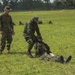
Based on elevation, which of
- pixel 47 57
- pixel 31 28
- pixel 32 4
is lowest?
pixel 32 4

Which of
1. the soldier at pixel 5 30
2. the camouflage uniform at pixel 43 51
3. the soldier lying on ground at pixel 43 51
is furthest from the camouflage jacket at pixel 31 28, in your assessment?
the soldier at pixel 5 30

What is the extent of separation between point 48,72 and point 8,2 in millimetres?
161627

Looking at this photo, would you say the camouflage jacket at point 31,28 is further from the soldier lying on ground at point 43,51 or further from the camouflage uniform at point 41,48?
the camouflage uniform at point 41,48

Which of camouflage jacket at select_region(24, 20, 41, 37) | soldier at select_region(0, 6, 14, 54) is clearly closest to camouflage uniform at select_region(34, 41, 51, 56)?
camouflage jacket at select_region(24, 20, 41, 37)

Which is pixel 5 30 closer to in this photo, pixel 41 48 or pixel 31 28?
pixel 31 28

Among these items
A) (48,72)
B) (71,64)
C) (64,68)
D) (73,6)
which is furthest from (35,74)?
(73,6)

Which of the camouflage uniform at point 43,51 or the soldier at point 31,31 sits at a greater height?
the soldier at point 31,31

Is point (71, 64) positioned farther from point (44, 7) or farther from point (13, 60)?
point (44, 7)

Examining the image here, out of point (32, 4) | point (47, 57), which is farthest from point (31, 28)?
point (32, 4)

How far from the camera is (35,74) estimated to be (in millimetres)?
10586

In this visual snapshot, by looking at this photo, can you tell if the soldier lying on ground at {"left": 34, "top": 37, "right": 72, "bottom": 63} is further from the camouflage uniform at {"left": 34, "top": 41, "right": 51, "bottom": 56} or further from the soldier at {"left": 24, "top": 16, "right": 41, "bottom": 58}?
the soldier at {"left": 24, "top": 16, "right": 41, "bottom": 58}

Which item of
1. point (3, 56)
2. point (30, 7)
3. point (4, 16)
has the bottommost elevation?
point (30, 7)

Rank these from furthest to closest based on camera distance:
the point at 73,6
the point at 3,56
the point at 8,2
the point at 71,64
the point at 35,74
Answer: the point at 8,2 < the point at 73,6 < the point at 3,56 < the point at 71,64 < the point at 35,74

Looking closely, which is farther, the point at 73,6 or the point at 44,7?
the point at 44,7
